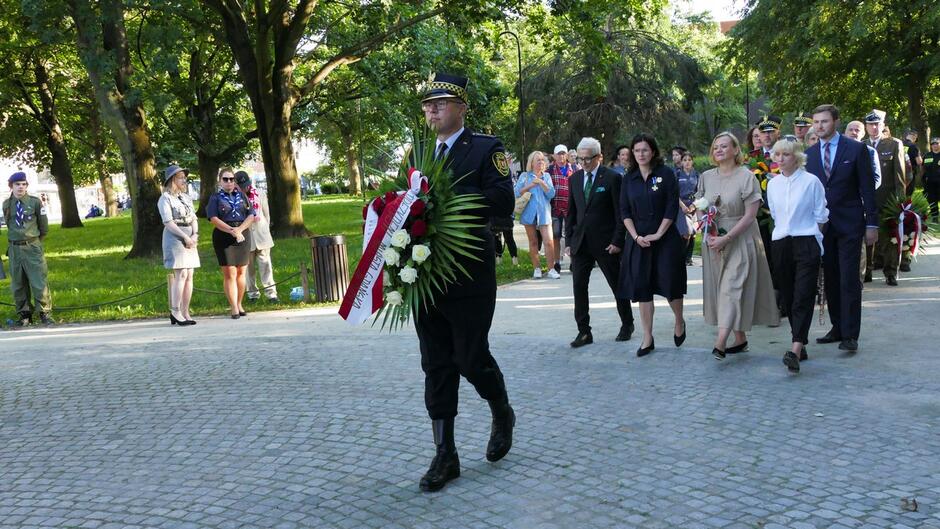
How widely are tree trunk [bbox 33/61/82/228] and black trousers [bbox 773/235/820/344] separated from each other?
3599 centimetres

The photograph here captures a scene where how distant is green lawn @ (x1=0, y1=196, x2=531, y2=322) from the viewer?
45.2 ft

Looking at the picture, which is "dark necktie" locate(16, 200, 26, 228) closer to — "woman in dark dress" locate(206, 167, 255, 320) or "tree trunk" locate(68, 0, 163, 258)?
"woman in dark dress" locate(206, 167, 255, 320)

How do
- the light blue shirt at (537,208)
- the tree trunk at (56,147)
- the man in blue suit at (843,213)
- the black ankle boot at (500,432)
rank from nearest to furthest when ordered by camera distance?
the black ankle boot at (500,432), the man in blue suit at (843,213), the light blue shirt at (537,208), the tree trunk at (56,147)

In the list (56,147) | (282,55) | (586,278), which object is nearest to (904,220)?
(586,278)

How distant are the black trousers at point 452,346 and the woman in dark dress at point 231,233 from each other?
7.65m

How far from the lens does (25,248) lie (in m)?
12.7

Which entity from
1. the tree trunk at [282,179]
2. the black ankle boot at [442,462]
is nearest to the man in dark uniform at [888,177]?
the black ankle boot at [442,462]

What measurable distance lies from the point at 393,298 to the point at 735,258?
3.92 metres

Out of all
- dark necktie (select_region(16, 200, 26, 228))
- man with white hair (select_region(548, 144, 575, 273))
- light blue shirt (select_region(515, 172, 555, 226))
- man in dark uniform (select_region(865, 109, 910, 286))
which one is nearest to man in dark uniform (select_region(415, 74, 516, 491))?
man in dark uniform (select_region(865, 109, 910, 286))

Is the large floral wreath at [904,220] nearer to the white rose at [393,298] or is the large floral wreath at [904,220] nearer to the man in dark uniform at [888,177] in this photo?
the man in dark uniform at [888,177]

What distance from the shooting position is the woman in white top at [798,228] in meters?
7.46

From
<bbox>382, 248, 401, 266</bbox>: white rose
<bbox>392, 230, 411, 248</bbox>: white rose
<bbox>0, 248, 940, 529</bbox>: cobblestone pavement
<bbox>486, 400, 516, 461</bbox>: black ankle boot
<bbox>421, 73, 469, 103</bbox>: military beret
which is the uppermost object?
<bbox>421, 73, 469, 103</bbox>: military beret

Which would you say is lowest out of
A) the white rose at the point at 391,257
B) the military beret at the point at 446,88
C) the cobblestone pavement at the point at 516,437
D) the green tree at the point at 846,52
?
the cobblestone pavement at the point at 516,437

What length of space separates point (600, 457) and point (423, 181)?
6.27ft
